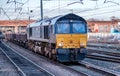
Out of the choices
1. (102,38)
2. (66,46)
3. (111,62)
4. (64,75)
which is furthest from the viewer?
(102,38)

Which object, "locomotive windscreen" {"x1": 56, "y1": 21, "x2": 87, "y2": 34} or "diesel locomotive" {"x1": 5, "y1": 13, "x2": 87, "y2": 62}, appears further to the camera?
"locomotive windscreen" {"x1": 56, "y1": 21, "x2": 87, "y2": 34}

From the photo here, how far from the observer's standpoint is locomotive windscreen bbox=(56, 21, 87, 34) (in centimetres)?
2350

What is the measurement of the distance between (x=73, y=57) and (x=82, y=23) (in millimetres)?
2510

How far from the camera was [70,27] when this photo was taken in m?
23.7

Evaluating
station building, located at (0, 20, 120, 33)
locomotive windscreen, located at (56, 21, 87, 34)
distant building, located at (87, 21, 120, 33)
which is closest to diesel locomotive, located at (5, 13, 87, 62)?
locomotive windscreen, located at (56, 21, 87, 34)

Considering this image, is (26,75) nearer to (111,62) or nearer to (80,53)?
(80,53)

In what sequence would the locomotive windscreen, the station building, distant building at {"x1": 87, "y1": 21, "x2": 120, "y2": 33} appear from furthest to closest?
distant building at {"x1": 87, "y1": 21, "x2": 120, "y2": 33} < the station building < the locomotive windscreen

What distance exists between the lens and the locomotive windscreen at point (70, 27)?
23.5 meters

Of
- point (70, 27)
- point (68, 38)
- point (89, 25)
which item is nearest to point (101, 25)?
point (89, 25)

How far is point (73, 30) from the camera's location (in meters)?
23.6

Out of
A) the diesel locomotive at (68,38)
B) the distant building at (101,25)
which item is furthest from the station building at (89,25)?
the diesel locomotive at (68,38)

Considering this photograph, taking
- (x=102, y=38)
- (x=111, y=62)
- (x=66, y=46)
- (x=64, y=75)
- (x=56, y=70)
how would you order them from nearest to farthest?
(x=64, y=75)
(x=56, y=70)
(x=66, y=46)
(x=111, y=62)
(x=102, y=38)

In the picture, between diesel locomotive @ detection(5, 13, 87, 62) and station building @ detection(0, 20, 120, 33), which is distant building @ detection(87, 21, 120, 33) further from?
diesel locomotive @ detection(5, 13, 87, 62)

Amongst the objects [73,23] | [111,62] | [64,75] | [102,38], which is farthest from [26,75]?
[102,38]
